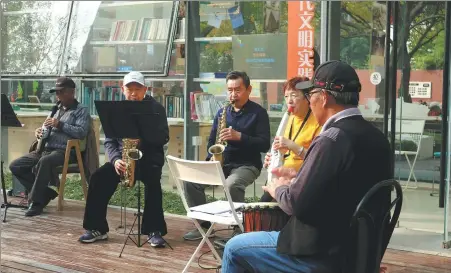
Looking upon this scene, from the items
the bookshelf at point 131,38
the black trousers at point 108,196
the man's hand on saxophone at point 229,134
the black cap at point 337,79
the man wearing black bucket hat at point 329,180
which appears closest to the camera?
the man wearing black bucket hat at point 329,180

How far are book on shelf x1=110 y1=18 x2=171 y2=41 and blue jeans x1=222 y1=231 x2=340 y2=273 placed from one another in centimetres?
475

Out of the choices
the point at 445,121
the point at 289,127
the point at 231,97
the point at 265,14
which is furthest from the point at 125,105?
the point at 445,121

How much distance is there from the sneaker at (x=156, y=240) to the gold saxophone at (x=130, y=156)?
1.52ft

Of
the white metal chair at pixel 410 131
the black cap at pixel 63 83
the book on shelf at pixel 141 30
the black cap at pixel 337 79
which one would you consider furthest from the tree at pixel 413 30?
the black cap at pixel 337 79

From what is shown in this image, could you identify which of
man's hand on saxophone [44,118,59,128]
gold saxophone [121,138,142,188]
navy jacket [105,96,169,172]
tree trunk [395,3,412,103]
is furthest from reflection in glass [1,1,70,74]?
tree trunk [395,3,412,103]

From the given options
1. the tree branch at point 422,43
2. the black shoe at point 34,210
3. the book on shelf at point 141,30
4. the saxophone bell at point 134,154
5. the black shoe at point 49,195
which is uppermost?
the book on shelf at point 141,30

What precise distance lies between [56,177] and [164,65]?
1669mm

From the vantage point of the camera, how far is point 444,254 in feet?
17.2

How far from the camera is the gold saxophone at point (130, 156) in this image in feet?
17.7

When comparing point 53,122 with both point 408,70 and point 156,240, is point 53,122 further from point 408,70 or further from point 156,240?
point 408,70

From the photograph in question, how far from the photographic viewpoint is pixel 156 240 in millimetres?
5500

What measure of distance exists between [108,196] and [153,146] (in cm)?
59

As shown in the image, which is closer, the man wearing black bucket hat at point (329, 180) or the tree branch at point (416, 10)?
the man wearing black bucket hat at point (329, 180)

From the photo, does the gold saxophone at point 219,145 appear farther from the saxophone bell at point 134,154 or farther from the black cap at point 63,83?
the black cap at point 63,83
